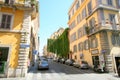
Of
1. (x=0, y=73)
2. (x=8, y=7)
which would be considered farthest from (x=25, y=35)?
(x=0, y=73)

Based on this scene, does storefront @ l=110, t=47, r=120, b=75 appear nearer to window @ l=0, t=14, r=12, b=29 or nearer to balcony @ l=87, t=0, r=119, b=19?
balcony @ l=87, t=0, r=119, b=19

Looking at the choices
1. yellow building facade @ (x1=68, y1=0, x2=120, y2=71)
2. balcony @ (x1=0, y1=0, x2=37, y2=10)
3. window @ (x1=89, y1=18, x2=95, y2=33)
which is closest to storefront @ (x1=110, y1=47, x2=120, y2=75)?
yellow building facade @ (x1=68, y1=0, x2=120, y2=71)

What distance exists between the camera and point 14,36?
13398 millimetres

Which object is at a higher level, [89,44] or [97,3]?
[97,3]

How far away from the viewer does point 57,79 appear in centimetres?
1162

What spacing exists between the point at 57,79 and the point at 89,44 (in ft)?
42.0

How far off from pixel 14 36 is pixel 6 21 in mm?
2067

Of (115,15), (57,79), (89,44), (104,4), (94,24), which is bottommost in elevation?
(57,79)

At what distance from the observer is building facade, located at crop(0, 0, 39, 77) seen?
1270cm

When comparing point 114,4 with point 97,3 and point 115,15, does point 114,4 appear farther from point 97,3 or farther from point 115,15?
point 97,3

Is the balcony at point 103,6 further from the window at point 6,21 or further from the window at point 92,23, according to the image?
the window at point 6,21

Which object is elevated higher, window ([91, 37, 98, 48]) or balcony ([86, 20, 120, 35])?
balcony ([86, 20, 120, 35])

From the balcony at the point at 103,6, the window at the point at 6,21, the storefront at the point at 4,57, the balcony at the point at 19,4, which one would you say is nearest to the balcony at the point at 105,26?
the balcony at the point at 103,6

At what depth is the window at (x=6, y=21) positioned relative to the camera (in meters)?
13.4
